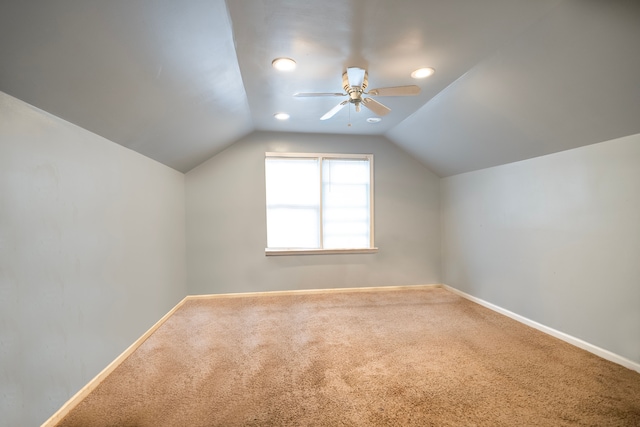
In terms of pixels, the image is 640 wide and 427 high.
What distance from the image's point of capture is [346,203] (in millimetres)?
4629

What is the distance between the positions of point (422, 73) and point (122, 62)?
2.25 meters

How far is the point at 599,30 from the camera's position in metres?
1.66

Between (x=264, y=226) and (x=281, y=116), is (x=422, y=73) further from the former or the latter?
(x=264, y=226)

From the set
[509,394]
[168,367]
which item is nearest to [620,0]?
[509,394]

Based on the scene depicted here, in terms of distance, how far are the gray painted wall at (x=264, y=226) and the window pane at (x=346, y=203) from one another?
184mm

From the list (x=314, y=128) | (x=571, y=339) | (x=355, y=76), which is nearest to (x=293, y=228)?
(x=314, y=128)

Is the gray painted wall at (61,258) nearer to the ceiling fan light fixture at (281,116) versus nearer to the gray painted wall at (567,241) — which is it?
the ceiling fan light fixture at (281,116)

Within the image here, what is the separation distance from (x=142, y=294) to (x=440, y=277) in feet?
14.1

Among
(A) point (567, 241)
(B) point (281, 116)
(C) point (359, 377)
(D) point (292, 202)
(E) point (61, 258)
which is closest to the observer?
(E) point (61, 258)

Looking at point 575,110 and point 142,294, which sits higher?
point 575,110

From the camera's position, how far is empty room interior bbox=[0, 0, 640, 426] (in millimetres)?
1584

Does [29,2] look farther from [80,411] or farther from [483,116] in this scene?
[483,116]

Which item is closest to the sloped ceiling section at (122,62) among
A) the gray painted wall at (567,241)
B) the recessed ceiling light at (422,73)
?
the recessed ceiling light at (422,73)

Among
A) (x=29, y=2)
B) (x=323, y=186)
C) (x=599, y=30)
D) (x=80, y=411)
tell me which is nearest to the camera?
(x=29, y=2)
